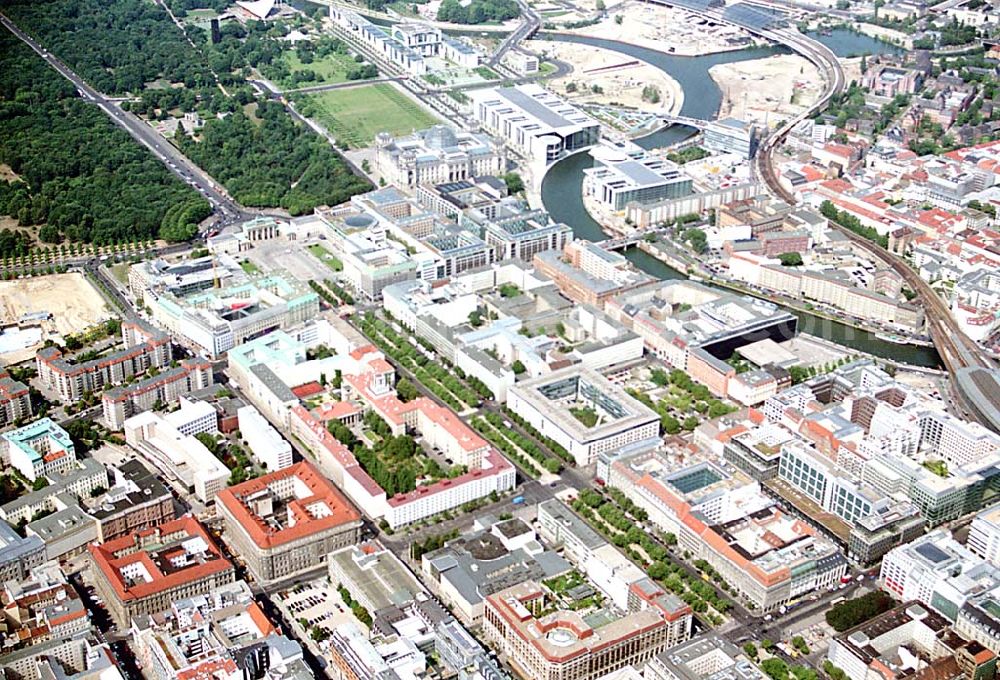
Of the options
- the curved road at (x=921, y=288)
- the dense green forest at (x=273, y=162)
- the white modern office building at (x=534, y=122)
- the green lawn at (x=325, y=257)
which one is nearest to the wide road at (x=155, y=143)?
the dense green forest at (x=273, y=162)

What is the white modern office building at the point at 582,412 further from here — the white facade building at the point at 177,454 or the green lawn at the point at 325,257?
the green lawn at the point at 325,257

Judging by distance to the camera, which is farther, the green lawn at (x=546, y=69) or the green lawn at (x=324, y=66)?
the green lawn at (x=546, y=69)

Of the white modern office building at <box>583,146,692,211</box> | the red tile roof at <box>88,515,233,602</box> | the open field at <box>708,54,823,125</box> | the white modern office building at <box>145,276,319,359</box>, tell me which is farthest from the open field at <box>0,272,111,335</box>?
the open field at <box>708,54,823,125</box>

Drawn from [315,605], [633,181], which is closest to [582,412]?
[315,605]

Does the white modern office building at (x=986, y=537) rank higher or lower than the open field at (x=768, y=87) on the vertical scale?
lower

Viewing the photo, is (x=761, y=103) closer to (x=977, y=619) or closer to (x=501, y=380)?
(x=501, y=380)

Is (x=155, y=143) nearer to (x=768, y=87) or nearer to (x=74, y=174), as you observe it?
(x=74, y=174)
